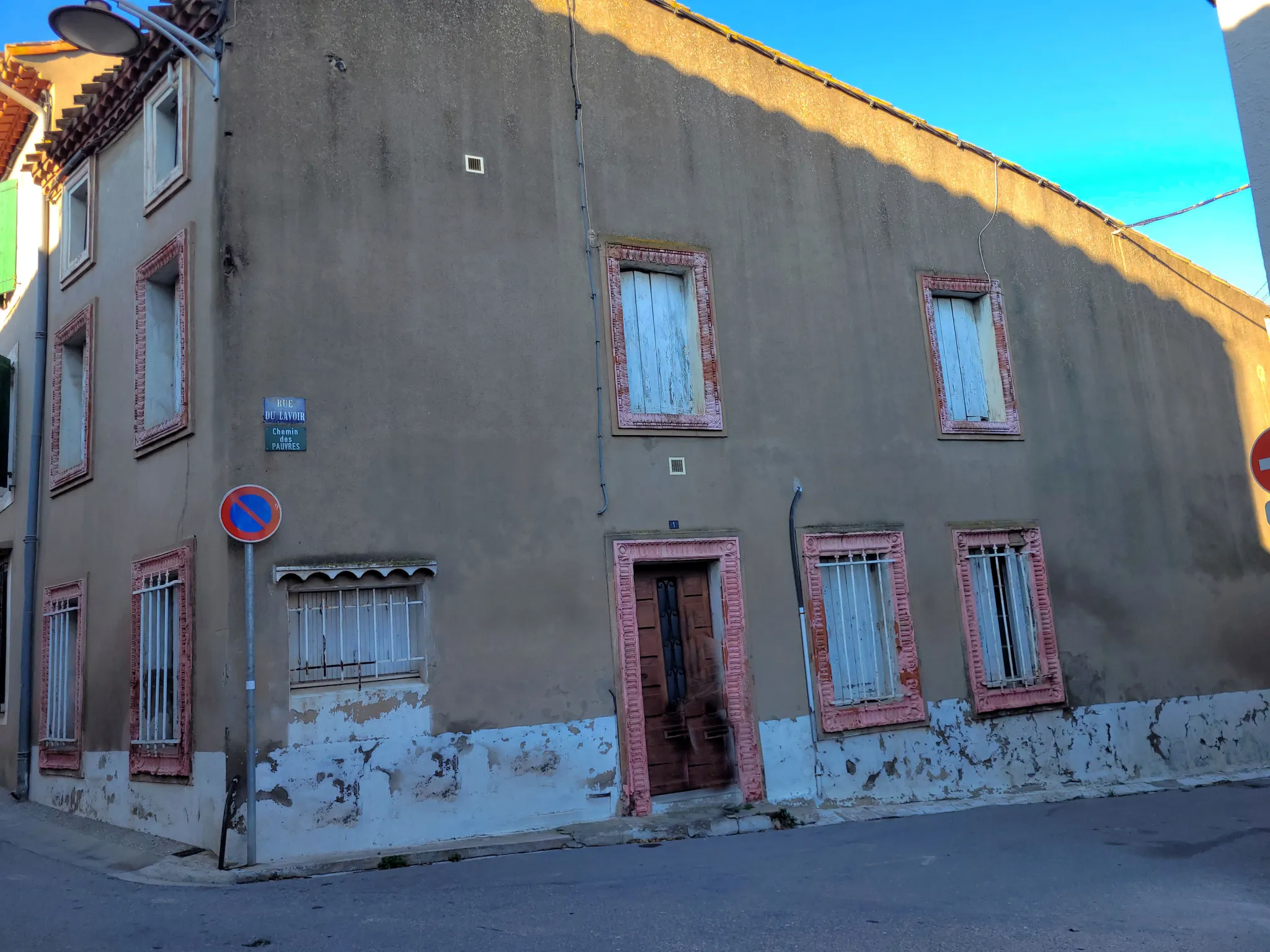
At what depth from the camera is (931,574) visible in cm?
1180

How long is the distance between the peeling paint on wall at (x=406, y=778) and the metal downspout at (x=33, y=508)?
540cm

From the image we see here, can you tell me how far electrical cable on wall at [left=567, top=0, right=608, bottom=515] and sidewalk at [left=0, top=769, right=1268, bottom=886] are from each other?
2.84 meters

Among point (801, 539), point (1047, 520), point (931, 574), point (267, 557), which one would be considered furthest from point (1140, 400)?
point (267, 557)

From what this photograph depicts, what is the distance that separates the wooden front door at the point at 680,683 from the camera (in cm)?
1027

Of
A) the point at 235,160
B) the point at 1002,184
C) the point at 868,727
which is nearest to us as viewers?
the point at 235,160

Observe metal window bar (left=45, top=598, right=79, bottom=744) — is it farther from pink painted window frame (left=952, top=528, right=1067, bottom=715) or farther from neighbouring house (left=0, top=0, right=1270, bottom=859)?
pink painted window frame (left=952, top=528, right=1067, bottom=715)

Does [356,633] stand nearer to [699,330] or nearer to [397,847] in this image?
[397,847]

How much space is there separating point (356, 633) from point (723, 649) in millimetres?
3437

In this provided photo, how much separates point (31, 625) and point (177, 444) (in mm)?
4323

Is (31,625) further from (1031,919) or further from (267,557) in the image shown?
(1031,919)

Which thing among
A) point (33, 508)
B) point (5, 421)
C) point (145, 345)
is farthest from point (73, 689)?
point (5, 421)

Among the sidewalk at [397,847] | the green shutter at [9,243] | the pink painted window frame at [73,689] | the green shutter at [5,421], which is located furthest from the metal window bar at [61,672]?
the green shutter at [9,243]

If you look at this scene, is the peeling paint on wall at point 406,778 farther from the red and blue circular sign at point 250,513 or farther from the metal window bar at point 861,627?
the metal window bar at point 861,627

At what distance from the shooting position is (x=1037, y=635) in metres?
12.3
